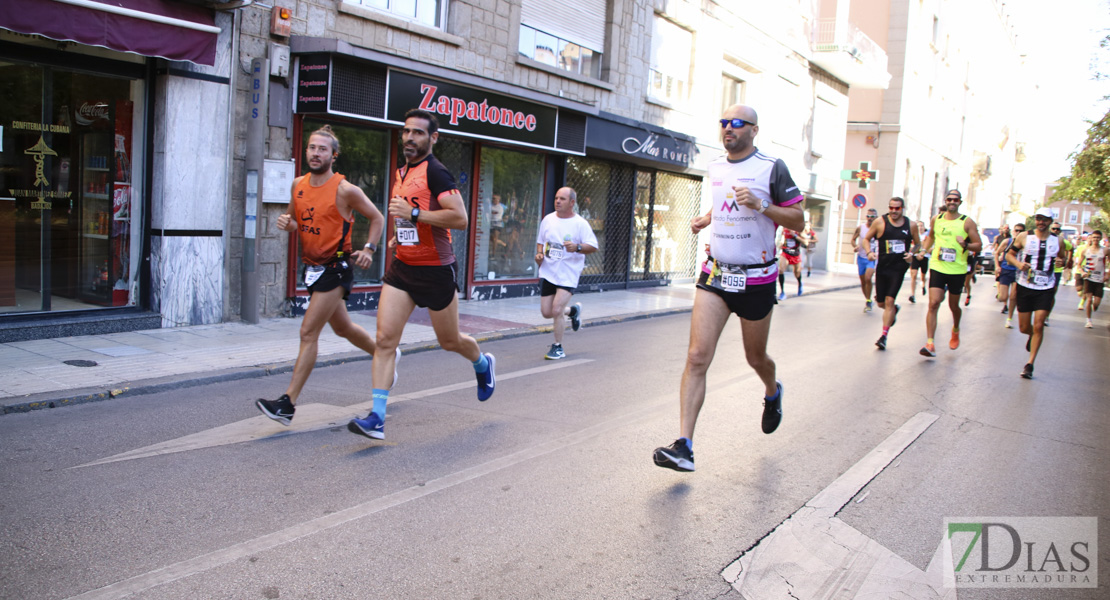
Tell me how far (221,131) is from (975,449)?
821 cm

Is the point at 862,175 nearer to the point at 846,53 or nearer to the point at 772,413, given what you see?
the point at 846,53

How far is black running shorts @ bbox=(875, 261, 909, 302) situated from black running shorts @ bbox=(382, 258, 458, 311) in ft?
26.1

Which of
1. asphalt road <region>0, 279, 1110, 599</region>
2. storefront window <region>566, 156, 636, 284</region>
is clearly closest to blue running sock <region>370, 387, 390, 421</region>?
asphalt road <region>0, 279, 1110, 599</region>

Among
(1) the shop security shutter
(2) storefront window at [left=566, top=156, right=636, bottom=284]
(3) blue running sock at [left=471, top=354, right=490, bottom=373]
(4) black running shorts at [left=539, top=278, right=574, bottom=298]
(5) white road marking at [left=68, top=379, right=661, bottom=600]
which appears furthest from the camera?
(2) storefront window at [left=566, top=156, right=636, bottom=284]

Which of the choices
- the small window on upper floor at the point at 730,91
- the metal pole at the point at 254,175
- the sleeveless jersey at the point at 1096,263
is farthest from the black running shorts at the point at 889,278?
the small window on upper floor at the point at 730,91

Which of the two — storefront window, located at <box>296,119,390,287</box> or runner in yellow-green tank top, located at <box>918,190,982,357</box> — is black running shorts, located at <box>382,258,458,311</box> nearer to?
storefront window, located at <box>296,119,390,287</box>

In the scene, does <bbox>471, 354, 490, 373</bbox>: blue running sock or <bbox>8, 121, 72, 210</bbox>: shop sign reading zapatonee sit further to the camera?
<bbox>8, 121, 72, 210</bbox>: shop sign reading zapatonee

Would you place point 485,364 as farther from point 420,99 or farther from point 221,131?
point 420,99

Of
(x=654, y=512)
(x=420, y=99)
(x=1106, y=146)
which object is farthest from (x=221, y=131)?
(x=1106, y=146)

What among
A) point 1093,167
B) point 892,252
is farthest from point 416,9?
point 1093,167

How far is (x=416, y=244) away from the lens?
5.23 m

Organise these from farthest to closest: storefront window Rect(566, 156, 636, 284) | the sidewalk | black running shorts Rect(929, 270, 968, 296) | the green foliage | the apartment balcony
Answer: the apartment balcony → storefront window Rect(566, 156, 636, 284) → the green foliage → black running shorts Rect(929, 270, 968, 296) → the sidewalk

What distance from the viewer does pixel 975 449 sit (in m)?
5.73

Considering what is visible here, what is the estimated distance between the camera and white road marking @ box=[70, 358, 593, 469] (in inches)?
191
